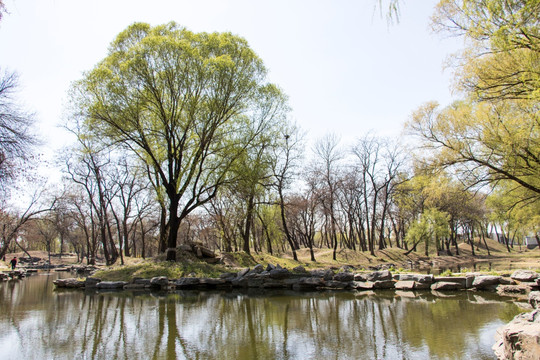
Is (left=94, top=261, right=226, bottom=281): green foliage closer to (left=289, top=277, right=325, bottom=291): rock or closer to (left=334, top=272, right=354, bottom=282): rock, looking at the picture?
(left=289, top=277, right=325, bottom=291): rock

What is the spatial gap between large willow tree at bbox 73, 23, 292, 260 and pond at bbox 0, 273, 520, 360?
33.0ft

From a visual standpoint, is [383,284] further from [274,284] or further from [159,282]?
[159,282]

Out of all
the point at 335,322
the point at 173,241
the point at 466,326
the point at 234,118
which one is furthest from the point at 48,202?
the point at 466,326

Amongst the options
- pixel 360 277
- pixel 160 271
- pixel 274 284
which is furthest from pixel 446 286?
pixel 160 271

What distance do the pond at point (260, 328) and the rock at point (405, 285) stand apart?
1.73m

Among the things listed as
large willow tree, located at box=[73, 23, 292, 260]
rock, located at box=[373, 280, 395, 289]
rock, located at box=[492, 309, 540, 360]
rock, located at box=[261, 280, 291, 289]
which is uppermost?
large willow tree, located at box=[73, 23, 292, 260]

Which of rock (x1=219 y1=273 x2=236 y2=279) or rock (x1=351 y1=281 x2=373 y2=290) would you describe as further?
rock (x1=219 y1=273 x2=236 y2=279)

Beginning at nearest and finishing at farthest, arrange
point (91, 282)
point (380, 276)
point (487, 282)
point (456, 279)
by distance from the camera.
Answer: point (487, 282) → point (456, 279) → point (380, 276) → point (91, 282)

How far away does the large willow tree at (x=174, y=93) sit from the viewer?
1834 centimetres

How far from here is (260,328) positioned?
7895 millimetres

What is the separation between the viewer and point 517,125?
1393 centimetres

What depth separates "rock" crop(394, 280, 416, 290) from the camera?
46.1 ft

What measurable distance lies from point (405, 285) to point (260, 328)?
8.85 meters

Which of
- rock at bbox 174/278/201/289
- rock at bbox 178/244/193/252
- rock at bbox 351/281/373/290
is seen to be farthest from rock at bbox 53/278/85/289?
rock at bbox 351/281/373/290
